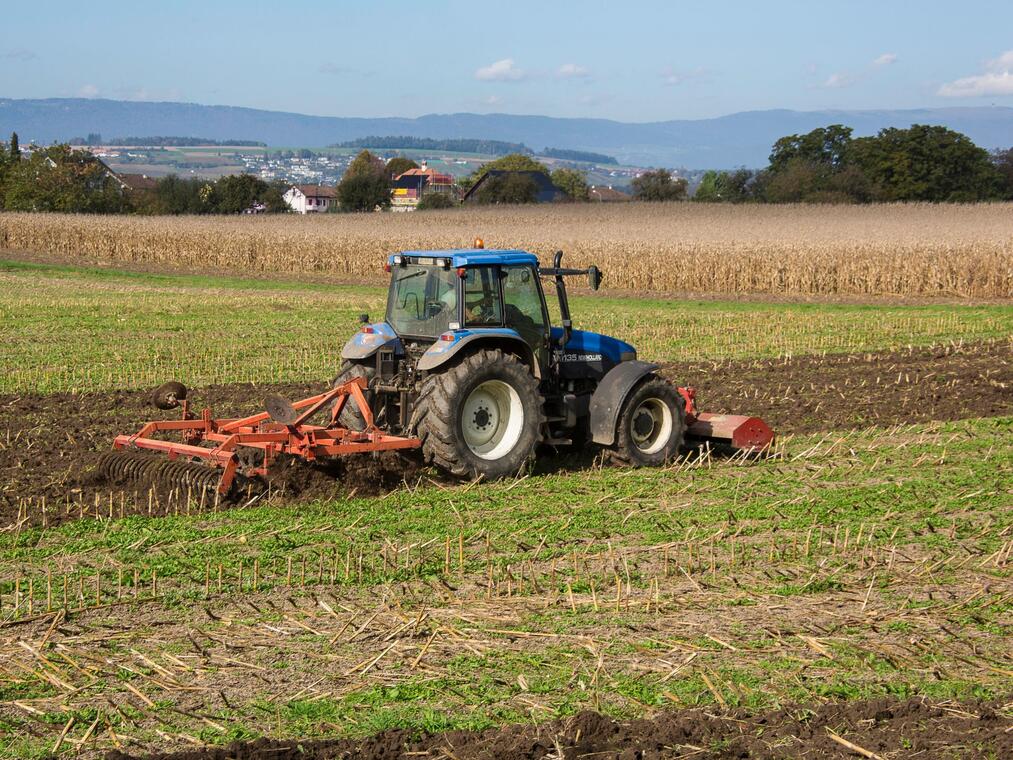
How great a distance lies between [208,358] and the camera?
18.4 meters

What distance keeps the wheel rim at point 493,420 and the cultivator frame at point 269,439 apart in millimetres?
542

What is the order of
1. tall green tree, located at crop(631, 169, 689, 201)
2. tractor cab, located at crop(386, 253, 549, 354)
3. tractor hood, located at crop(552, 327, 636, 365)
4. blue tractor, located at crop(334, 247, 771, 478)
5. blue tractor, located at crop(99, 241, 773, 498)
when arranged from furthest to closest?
tall green tree, located at crop(631, 169, 689, 201) → tractor hood, located at crop(552, 327, 636, 365) → tractor cab, located at crop(386, 253, 549, 354) → blue tractor, located at crop(334, 247, 771, 478) → blue tractor, located at crop(99, 241, 773, 498)

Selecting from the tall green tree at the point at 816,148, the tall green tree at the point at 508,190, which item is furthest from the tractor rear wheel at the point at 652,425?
the tall green tree at the point at 816,148

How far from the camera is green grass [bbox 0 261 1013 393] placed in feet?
57.1

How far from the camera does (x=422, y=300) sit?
427 inches

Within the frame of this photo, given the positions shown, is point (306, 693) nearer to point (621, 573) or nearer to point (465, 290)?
point (621, 573)

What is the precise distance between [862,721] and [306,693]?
2587mm

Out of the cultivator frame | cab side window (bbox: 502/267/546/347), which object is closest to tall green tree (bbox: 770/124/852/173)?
cab side window (bbox: 502/267/546/347)

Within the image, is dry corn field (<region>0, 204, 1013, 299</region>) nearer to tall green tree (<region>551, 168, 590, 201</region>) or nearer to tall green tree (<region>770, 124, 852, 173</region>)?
tall green tree (<region>770, 124, 852, 173</region>)

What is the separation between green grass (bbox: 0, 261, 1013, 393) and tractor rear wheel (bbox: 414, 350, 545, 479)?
6.65m

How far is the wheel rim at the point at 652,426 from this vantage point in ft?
37.1

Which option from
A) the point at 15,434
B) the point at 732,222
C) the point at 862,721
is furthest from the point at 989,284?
the point at 862,721

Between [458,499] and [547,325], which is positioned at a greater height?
[547,325]

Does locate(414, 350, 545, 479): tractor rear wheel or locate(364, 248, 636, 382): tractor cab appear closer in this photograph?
locate(414, 350, 545, 479): tractor rear wheel
